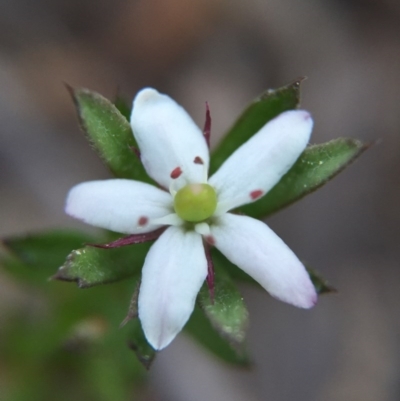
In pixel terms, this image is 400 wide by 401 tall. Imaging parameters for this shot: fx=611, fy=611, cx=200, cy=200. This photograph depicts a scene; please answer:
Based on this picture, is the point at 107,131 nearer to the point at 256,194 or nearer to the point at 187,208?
the point at 187,208

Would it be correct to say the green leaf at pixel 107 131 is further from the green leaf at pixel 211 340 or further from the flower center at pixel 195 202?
the green leaf at pixel 211 340

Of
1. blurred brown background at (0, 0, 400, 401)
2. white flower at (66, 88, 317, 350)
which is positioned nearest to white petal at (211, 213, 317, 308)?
white flower at (66, 88, 317, 350)

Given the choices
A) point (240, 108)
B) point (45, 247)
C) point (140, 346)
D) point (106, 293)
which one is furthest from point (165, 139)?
point (240, 108)

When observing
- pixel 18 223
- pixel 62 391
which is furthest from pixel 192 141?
pixel 18 223

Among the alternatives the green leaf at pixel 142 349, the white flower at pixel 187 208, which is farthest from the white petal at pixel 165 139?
the green leaf at pixel 142 349

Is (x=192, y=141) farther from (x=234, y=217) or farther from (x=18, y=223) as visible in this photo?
(x=18, y=223)
